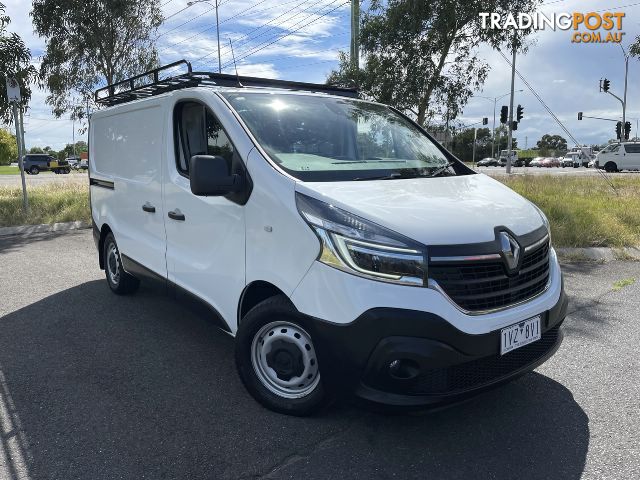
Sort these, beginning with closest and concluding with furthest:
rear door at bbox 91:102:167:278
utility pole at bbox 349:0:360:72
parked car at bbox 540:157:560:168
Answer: rear door at bbox 91:102:167:278 → utility pole at bbox 349:0:360:72 → parked car at bbox 540:157:560:168

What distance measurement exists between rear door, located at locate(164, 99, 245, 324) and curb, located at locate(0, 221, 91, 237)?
749 cm

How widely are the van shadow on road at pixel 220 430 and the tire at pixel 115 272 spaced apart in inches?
60.2

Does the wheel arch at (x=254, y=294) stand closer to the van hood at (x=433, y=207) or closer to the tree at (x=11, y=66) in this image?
the van hood at (x=433, y=207)

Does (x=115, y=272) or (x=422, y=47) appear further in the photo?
(x=422, y=47)

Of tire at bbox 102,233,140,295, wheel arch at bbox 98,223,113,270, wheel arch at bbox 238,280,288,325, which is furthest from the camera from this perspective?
wheel arch at bbox 98,223,113,270

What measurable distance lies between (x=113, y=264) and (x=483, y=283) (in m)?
4.43

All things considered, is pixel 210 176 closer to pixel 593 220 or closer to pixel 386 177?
pixel 386 177

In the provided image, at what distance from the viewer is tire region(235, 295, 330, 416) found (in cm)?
292

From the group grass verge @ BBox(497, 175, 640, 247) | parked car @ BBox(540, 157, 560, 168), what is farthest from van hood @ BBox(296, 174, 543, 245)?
parked car @ BBox(540, 157, 560, 168)

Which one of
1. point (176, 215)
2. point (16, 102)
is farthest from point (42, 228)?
point (176, 215)

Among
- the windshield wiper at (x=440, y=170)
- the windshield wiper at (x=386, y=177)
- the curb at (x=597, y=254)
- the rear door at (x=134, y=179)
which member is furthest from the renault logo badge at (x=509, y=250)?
the curb at (x=597, y=254)

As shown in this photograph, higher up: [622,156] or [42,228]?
[622,156]

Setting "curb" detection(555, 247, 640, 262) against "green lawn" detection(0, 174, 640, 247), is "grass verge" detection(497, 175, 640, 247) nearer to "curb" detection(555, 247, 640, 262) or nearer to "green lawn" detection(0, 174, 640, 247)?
"green lawn" detection(0, 174, 640, 247)

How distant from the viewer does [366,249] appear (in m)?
2.58
